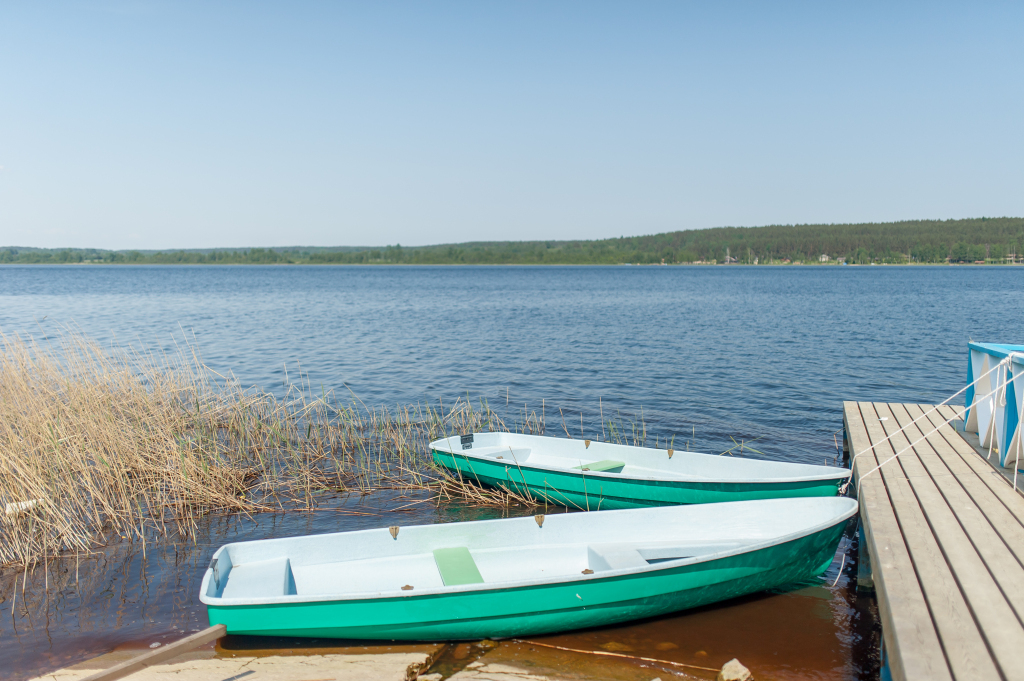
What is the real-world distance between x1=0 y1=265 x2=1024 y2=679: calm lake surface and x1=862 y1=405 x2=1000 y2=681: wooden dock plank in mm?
1242

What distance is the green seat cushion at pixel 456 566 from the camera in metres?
6.30

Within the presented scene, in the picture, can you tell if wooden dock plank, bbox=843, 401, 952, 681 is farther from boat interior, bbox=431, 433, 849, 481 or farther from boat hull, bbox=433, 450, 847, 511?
boat interior, bbox=431, 433, 849, 481

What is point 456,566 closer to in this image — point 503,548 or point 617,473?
point 503,548

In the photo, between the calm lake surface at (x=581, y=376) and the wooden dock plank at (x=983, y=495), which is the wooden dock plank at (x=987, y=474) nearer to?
the wooden dock plank at (x=983, y=495)

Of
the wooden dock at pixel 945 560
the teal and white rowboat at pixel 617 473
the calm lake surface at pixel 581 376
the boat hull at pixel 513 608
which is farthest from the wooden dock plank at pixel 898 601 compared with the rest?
the teal and white rowboat at pixel 617 473

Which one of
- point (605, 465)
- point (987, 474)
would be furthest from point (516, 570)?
point (987, 474)

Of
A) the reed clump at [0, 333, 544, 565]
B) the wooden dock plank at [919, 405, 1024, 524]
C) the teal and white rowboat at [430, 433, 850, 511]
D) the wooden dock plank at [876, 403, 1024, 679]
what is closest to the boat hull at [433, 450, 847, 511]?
the teal and white rowboat at [430, 433, 850, 511]

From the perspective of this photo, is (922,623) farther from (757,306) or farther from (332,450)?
(757,306)

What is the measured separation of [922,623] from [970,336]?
106 ft

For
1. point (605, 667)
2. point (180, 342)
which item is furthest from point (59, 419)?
point (180, 342)

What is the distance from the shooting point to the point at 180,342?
27.0m

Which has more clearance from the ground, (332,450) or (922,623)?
(922,623)

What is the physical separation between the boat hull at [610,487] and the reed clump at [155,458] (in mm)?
284

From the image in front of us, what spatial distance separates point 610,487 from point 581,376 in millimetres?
12156
